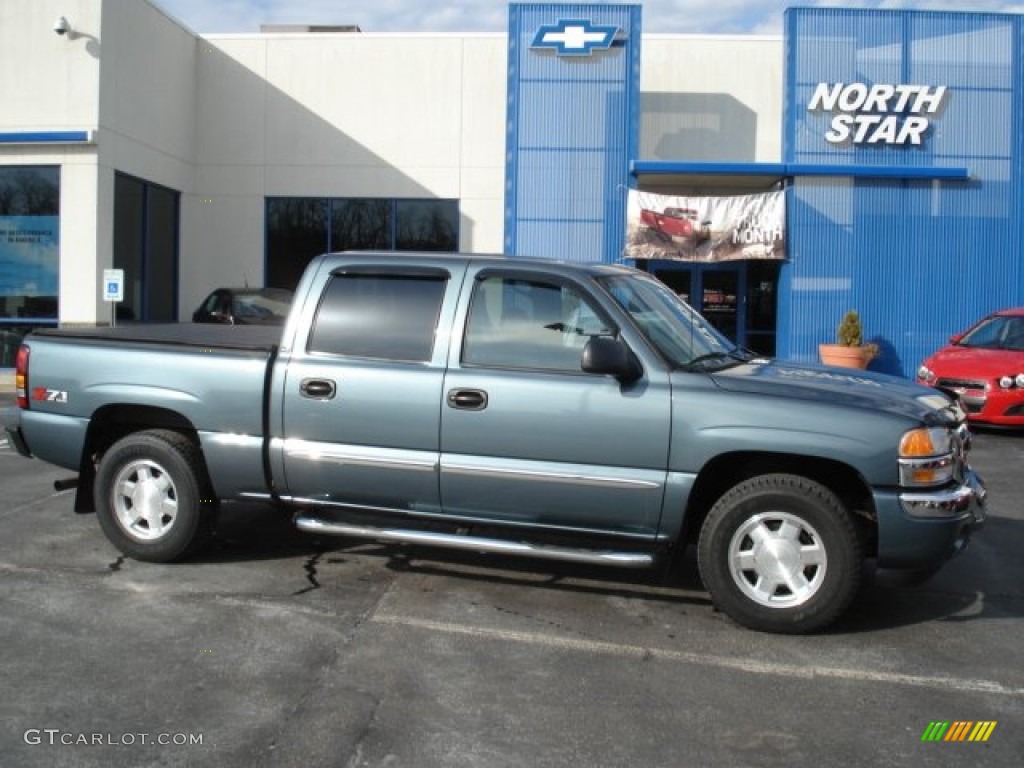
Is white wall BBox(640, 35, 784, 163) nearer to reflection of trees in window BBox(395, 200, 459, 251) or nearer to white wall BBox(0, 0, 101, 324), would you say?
reflection of trees in window BBox(395, 200, 459, 251)

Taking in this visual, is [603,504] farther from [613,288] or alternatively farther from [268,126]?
[268,126]

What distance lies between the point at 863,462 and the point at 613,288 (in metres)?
1.58

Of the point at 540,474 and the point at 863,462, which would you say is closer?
the point at 863,462

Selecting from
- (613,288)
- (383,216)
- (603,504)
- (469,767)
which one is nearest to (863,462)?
(603,504)

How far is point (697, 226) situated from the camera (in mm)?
17594

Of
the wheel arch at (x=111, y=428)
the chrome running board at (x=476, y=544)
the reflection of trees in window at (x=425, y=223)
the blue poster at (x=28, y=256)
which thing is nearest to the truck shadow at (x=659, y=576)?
the chrome running board at (x=476, y=544)

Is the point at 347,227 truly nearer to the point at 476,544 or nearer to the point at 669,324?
the point at 669,324

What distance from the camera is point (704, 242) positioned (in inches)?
693

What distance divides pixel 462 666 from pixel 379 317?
2008 mm

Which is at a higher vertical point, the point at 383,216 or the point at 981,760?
the point at 383,216

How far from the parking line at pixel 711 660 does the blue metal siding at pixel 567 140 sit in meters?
13.7

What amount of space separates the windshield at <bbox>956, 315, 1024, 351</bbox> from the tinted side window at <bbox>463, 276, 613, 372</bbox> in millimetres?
9375

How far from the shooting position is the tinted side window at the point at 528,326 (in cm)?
509

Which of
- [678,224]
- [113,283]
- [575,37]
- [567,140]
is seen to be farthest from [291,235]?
[678,224]
